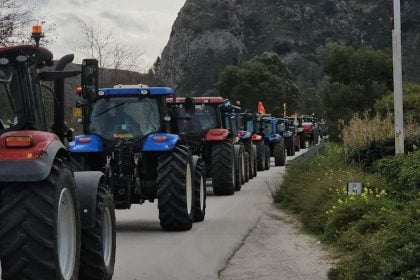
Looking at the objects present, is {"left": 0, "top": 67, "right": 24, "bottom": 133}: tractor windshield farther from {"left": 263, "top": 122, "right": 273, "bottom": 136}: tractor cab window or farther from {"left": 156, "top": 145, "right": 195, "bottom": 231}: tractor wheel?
{"left": 263, "top": 122, "right": 273, "bottom": 136}: tractor cab window

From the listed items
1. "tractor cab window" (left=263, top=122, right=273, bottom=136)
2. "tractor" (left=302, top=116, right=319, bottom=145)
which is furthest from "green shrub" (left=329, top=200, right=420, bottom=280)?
"tractor" (left=302, top=116, right=319, bottom=145)

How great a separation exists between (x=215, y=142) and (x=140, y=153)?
6930 millimetres

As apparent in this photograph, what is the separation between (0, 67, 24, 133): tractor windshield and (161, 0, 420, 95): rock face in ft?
328

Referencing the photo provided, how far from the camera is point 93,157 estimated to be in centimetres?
1291

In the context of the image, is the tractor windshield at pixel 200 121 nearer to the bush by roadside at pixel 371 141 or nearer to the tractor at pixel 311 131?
the bush by roadside at pixel 371 141

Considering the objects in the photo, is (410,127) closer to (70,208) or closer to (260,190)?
(260,190)

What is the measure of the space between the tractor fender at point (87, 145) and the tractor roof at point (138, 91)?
30.5 inches

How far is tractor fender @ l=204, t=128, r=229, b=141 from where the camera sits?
19.2 meters

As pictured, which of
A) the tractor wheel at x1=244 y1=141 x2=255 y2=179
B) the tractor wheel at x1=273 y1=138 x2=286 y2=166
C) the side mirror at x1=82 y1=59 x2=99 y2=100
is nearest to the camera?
the side mirror at x1=82 y1=59 x2=99 y2=100

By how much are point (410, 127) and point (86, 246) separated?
13.0 meters

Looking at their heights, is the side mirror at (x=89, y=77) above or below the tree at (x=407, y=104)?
above

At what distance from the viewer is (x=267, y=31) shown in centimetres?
12269

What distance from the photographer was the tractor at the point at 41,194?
18.0 ft

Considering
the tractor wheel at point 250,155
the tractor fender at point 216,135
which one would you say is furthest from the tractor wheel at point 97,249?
the tractor wheel at point 250,155
